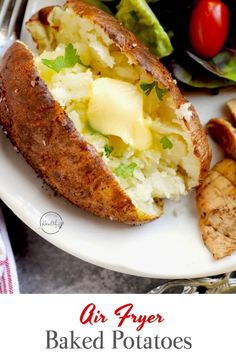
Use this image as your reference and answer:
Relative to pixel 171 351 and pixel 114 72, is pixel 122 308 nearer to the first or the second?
pixel 171 351

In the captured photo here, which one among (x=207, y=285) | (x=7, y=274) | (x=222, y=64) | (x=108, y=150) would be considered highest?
(x=222, y=64)

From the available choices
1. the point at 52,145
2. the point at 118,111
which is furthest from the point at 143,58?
the point at 52,145

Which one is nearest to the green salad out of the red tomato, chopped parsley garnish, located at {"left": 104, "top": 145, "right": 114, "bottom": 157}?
the red tomato

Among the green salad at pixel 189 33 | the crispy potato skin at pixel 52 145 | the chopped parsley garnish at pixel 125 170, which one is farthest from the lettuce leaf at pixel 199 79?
the crispy potato skin at pixel 52 145

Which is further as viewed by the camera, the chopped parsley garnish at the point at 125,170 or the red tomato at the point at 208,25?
the red tomato at the point at 208,25

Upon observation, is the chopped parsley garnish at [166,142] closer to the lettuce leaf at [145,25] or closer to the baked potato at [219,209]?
the baked potato at [219,209]

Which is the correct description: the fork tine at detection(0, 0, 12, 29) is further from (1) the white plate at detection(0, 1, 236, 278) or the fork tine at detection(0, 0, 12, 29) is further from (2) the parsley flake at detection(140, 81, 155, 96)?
(2) the parsley flake at detection(140, 81, 155, 96)

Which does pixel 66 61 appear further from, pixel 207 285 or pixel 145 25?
pixel 207 285
